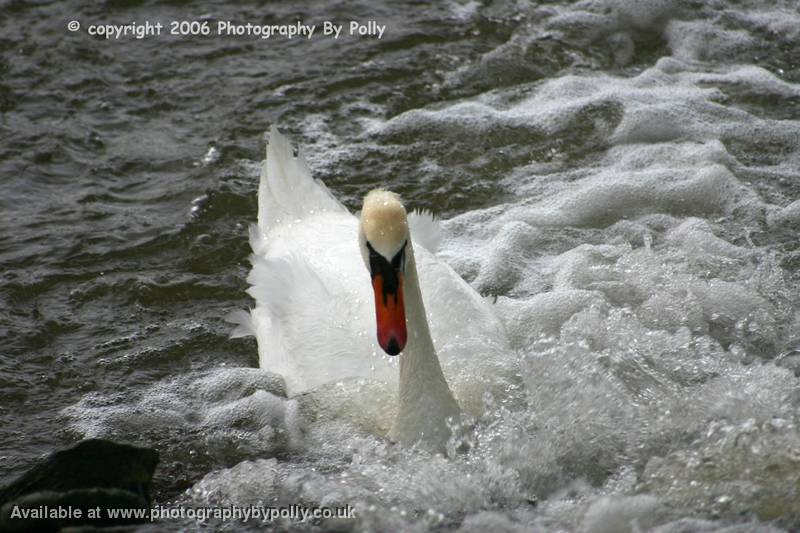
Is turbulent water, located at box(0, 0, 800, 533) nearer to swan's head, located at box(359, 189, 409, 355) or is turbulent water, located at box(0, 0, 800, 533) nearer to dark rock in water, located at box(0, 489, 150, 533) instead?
dark rock in water, located at box(0, 489, 150, 533)

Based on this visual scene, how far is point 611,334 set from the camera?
19.9 feet

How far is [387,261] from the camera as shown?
4836mm

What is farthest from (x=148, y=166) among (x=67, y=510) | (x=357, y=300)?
(x=67, y=510)

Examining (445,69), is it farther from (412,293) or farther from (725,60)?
(412,293)

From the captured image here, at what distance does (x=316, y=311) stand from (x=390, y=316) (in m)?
1.11

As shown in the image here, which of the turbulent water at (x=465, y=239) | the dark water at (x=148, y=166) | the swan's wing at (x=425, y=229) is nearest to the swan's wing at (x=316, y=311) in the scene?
the turbulent water at (x=465, y=239)

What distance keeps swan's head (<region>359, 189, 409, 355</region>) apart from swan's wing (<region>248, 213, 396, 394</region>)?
2.55ft

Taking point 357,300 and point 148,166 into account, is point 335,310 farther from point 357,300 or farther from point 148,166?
point 148,166

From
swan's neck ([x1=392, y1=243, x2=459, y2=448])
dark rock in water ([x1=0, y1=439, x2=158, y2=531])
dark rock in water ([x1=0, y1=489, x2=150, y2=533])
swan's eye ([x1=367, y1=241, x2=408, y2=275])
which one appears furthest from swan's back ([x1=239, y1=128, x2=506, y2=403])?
dark rock in water ([x1=0, y1=489, x2=150, y2=533])

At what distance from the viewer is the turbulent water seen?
509 centimetres

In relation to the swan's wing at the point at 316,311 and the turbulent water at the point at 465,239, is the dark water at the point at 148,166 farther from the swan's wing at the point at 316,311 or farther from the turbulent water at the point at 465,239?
the swan's wing at the point at 316,311

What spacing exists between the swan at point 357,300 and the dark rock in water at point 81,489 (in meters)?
1.13

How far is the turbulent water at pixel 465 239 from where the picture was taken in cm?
509

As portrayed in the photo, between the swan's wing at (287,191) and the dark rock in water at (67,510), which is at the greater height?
the swan's wing at (287,191)
